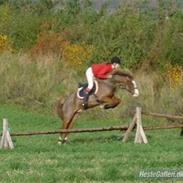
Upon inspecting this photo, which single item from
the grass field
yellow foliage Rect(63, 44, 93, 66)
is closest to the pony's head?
the grass field

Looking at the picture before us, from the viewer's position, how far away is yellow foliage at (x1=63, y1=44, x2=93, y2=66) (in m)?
39.8

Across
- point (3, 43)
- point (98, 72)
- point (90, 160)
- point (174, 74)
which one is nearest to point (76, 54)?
point (3, 43)

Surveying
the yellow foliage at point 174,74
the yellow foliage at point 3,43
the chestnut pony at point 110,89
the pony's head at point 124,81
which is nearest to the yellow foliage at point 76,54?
the yellow foliage at point 3,43

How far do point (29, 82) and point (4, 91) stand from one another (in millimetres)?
1275

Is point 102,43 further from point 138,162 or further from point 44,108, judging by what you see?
point 138,162

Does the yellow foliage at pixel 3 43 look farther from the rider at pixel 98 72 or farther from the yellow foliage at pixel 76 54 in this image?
the rider at pixel 98 72

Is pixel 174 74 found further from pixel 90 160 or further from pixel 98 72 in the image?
pixel 90 160

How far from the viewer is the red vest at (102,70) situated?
2125cm

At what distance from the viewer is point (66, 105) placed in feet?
72.4

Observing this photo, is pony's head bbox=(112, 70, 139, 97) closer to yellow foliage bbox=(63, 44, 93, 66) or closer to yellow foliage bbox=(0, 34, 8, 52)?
yellow foliage bbox=(63, 44, 93, 66)

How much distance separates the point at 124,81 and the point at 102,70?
0.70m

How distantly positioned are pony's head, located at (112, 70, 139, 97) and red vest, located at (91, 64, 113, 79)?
0.68ft

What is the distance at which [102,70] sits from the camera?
21.5 meters

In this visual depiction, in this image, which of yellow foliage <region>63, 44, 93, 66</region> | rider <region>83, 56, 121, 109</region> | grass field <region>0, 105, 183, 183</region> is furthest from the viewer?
yellow foliage <region>63, 44, 93, 66</region>
